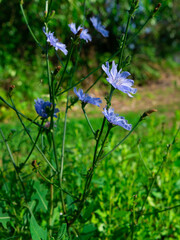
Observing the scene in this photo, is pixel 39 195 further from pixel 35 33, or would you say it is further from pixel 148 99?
pixel 148 99

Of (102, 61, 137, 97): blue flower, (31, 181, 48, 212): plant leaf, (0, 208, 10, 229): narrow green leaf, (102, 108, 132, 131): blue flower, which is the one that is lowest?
(0, 208, 10, 229): narrow green leaf

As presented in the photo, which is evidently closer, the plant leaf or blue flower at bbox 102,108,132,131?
blue flower at bbox 102,108,132,131

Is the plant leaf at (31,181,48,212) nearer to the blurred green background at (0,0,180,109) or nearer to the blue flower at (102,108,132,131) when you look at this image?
the blue flower at (102,108,132,131)

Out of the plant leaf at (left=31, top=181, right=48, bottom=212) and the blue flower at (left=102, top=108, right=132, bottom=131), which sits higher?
the blue flower at (left=102, top=108, right=132, bottom=131)

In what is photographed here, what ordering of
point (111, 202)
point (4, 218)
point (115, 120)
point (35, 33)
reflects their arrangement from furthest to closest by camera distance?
point (35, 33) < point (111, 202) < point (4, 218) < point (115, 120)

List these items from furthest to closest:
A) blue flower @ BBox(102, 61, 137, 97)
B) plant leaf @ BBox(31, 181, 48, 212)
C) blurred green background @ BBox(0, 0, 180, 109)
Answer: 1. blurred green background @ BBox(0, 0, 180, 109)
2. plant leaf @ BBox(31, 181, 48, 212)
3. blue flower @ BBox(102, 61, 137, 97)

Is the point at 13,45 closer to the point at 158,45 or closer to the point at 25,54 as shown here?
the point at 25,54

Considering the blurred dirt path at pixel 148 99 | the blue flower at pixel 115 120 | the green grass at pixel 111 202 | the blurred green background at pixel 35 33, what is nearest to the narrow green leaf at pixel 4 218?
the green grass at pixel 111 202

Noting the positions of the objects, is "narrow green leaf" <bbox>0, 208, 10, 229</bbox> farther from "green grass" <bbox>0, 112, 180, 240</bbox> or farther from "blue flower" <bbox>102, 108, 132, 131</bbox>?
"blue flower" <bbox>102, 108, 132, 131</bbox>

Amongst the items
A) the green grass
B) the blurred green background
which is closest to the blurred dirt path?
the blurred green background

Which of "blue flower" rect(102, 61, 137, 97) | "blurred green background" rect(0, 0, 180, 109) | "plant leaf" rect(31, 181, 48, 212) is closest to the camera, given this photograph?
"blue flower" rect(102, 61, 137, 97)

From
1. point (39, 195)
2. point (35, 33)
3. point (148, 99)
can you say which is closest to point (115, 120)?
point (39, 195)

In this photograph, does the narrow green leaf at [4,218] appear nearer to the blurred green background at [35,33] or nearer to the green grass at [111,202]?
the green grass at [111,202]

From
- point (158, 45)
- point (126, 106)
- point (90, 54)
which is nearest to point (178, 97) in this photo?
point (126, 106)
